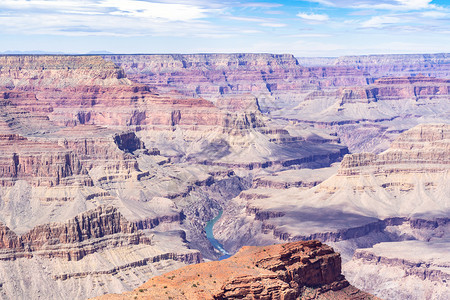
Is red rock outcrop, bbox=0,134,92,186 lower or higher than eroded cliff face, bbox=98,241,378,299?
lower

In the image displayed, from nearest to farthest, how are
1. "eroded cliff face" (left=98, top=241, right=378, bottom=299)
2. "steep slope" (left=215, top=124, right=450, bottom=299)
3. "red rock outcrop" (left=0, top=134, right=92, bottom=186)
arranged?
"eroded cliff face" (left=98, top=241, right=378, bottom=299), "red rock outcrop" (left=0, top=134, right=92, bottom=186), "steep slope" (left=215, top=124, right=450, bottom=299)

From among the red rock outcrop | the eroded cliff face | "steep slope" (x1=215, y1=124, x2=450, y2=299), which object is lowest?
"steep slope" (x1=215, y1=124, x2=450, y2=299)

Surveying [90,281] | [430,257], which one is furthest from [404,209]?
[90,281]

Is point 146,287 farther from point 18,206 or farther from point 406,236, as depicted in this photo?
point 406,236

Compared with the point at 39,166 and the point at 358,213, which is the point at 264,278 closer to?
the point at 39,166

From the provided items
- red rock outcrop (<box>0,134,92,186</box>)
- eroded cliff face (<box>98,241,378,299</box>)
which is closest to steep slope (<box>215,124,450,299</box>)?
red rock outcrop (<box>0,134,92,186</box>)

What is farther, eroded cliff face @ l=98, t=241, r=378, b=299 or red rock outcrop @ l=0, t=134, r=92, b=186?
red rock outcrop @ l=0, t=134, r=92, b=186

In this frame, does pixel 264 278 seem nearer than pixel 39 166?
Yes

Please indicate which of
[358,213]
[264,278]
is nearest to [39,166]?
[358,213]

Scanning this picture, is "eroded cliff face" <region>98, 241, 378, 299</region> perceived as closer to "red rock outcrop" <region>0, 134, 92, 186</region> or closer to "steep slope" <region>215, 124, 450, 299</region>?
"steep slope" <region>215, 124, 450, 299</region>

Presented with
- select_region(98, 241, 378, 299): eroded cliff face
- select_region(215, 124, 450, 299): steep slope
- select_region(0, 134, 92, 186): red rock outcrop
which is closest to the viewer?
select_region(98, 241, 378, 299): eroded cliff face
